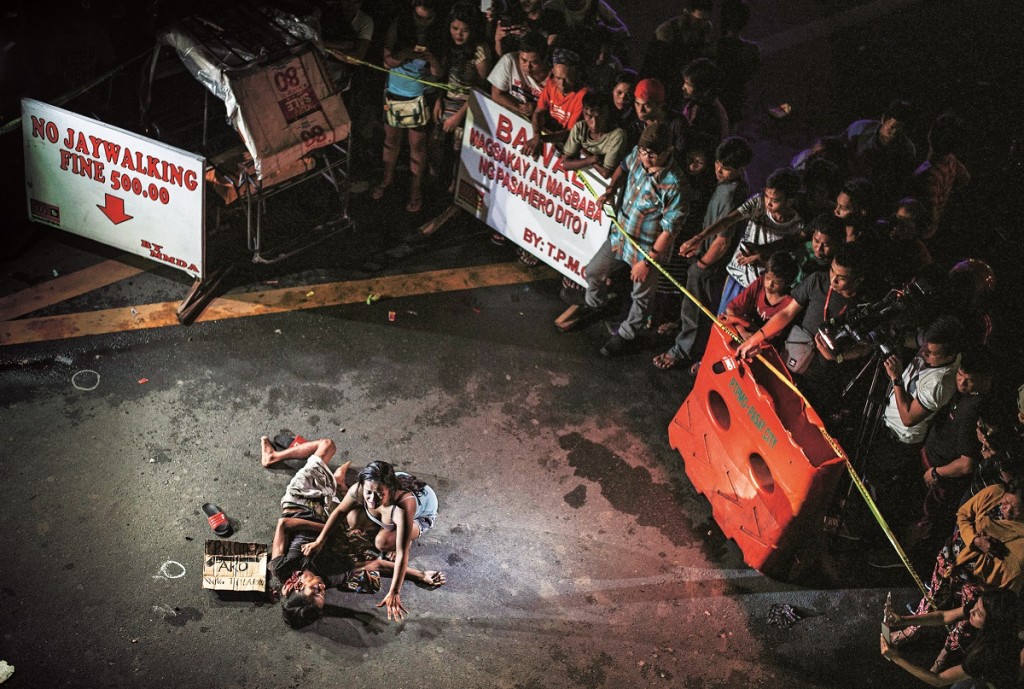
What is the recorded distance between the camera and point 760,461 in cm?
641

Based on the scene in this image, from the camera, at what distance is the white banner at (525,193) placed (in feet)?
26.5

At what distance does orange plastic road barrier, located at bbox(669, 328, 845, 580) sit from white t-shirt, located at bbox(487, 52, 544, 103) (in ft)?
10.4

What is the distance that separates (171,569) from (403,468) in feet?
5.82

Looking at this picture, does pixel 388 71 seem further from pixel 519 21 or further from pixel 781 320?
pixel 781 320

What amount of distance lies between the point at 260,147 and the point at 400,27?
205 centimetres

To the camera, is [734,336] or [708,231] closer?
[734,336]

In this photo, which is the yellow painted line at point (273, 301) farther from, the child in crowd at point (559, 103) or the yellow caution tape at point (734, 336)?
the yellow caution tape at point (734, 336)

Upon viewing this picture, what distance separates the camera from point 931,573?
661 centimetres

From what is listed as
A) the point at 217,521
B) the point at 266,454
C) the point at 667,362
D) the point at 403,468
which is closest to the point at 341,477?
the point at 403,468

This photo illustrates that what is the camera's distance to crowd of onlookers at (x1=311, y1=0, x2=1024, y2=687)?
19.1 feet

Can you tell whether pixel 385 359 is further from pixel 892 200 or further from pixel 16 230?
pixel 892 200

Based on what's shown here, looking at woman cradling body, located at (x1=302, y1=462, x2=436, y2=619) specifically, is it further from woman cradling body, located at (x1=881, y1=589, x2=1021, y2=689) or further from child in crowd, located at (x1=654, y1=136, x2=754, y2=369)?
woman cradling body, located at (x1=881, y1=589, x2=1021, y2=689)

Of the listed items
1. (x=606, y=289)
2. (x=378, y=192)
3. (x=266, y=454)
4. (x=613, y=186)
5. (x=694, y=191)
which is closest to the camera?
(x=266, y=454)

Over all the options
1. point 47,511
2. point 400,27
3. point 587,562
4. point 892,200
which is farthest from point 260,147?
point 892,200
